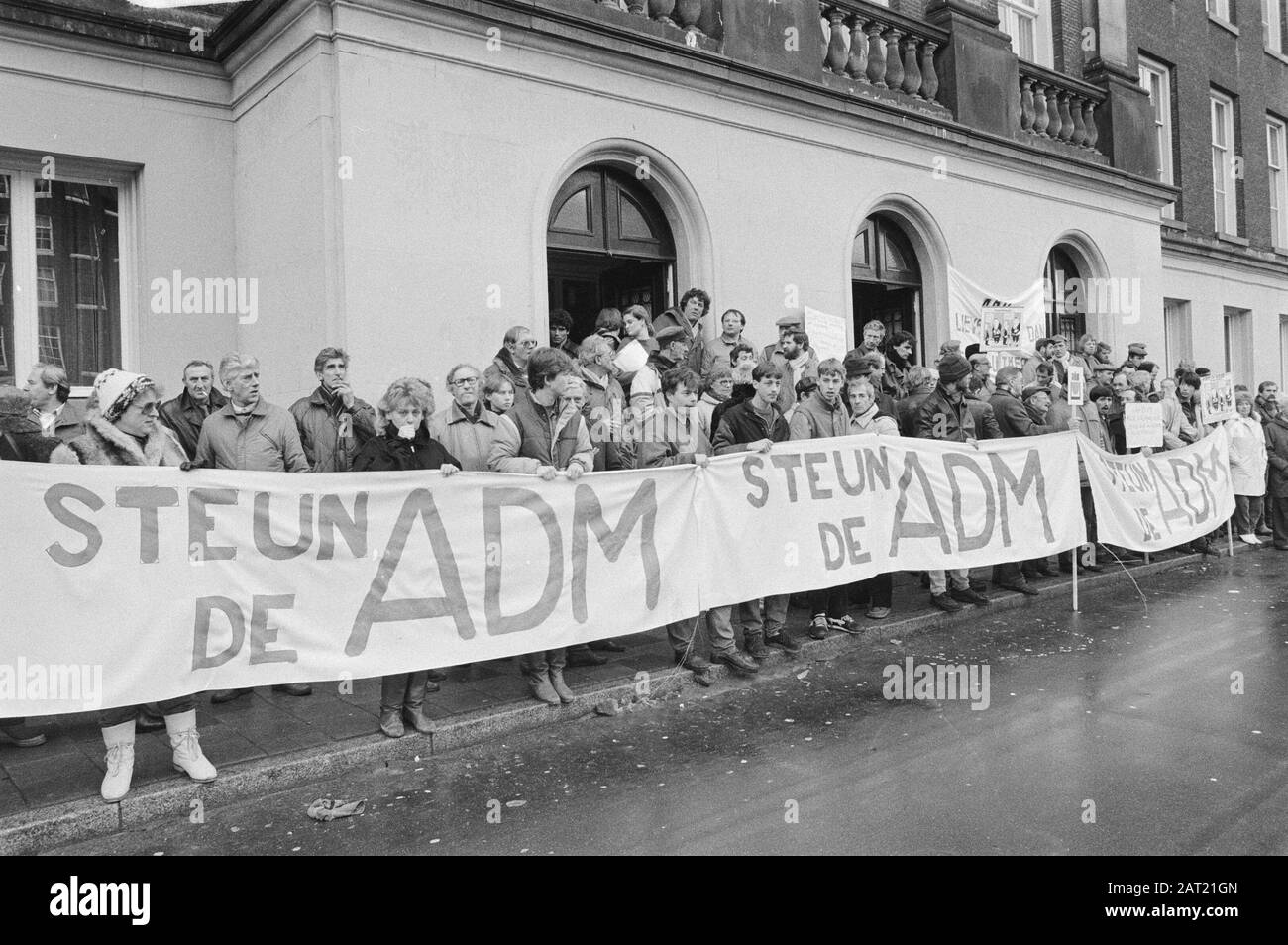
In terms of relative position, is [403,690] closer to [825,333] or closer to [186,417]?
[186,417]

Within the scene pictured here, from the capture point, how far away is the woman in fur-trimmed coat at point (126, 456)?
4504mm

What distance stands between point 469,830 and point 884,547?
14.0 ft

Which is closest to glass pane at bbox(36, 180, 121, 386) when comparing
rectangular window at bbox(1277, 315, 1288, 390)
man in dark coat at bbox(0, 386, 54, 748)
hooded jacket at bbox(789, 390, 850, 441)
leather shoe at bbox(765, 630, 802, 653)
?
man in dark coat at bbox(0, 386, 54, 748)

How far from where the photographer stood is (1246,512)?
12.9 meters

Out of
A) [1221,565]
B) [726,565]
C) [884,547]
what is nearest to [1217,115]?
[1221,565]

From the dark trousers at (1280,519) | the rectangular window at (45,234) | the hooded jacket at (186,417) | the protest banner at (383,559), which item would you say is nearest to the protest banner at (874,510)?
the protest banner at (383,559)

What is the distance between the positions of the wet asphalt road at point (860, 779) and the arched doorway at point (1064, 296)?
9.91 meters

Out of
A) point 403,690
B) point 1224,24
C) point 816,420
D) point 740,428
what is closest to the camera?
point 403,690

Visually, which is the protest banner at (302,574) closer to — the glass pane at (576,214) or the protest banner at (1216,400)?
the glass pane at (576,214)

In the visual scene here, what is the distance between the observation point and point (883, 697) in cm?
606

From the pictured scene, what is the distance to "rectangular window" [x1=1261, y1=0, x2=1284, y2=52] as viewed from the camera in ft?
74.3

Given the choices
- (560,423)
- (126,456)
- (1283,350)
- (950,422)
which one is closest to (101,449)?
(126,456)

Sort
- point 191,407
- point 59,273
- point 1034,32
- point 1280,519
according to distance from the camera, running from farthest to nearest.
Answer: point 1034,32
point 1280,519
point 59,273
point 191,407

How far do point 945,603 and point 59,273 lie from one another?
856cm
